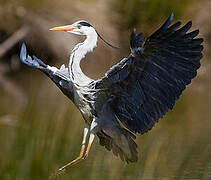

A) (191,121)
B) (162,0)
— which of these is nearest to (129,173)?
(191,121)

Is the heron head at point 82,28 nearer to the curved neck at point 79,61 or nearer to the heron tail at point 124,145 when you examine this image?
the curved neck at point 79,61

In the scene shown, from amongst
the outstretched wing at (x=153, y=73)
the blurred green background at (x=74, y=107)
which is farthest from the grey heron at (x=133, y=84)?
the blurred green background at (x=74, y=107)

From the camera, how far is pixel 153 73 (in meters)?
4.16

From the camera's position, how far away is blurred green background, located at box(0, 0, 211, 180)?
153 inches

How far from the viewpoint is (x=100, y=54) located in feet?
46.8

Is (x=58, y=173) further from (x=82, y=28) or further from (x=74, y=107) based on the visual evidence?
(x=82, y=28)

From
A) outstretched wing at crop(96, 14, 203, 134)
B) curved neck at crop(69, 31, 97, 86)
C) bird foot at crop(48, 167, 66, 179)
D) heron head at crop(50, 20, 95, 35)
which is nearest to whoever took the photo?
bird foot at crop(48, 167, 66, 179)

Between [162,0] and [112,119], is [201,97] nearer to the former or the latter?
[162,0]

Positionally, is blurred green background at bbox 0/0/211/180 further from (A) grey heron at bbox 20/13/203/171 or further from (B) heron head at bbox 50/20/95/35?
(B) heron head at bbox 50/20/95/35

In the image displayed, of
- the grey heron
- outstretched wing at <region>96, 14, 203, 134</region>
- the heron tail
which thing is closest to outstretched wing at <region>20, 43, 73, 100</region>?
the grey heron

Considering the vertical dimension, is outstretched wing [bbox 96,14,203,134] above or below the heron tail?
above

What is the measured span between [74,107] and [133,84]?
0.46 metres

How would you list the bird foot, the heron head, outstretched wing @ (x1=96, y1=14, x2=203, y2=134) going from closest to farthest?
1. the bird foot
2. outstretched wing @ (x1=96, y1=14, x2=203, y2=134)
3. the heron head

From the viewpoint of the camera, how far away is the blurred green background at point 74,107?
3891 millimetres
